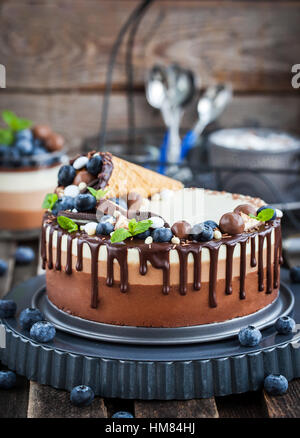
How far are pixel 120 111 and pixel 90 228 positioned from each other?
1797mm

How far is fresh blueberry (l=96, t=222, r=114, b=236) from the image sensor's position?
63.7 inches

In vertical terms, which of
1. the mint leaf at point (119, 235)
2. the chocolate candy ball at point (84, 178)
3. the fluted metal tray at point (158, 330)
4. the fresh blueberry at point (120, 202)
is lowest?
the fluted metal tray at point (158, 330)

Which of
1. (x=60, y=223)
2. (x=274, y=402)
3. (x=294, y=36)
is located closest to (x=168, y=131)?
(x=294, y=36)

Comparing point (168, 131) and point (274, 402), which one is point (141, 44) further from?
point (274, 402)

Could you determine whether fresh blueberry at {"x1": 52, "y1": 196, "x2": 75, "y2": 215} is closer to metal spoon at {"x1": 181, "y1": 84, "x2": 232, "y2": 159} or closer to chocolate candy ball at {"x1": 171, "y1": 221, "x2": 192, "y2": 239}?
chocolate candy ball at {"x1": 171, "y1": 221, "x2": 192, "y2": 239}

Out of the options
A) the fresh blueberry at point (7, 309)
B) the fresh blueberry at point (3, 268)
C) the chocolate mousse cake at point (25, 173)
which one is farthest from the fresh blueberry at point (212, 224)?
the chocolate mousse cake at point (25, 173)

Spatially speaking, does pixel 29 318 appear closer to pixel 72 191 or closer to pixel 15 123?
pixel 72 191

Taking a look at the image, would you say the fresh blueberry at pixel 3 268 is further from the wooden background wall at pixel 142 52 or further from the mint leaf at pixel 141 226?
the wooden background wall at pixel 142 52

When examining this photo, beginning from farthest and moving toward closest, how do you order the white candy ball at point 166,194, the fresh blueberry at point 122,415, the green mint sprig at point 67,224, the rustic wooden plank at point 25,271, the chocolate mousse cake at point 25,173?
the chocolate mousse cake at point 25,173
the rustic wooden plank at point 25,271
the white candy ball at point 166,194
the green mint sprig at point 67,224
the fresh blueberry at point 122,415

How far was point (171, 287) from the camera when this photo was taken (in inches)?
62.1

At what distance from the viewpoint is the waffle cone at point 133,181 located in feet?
5.86

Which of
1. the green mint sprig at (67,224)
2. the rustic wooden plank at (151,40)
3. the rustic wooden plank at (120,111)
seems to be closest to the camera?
the green mint sprig at (67,224)

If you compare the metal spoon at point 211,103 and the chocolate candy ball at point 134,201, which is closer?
the chocolate candy ball at point 134,201

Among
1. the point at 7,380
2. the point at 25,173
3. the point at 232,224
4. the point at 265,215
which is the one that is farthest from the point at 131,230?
the point at 25,173
